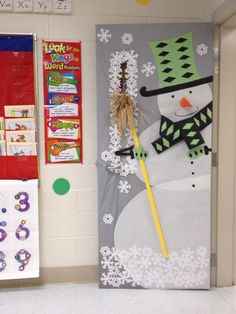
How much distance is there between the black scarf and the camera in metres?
2.58

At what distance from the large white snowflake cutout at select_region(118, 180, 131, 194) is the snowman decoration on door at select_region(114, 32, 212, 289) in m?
0.09

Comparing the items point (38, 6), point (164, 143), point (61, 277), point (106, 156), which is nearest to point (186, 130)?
point (164, 143)

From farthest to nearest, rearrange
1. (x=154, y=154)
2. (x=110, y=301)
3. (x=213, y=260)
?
(x=213, y=260), (x=154, y=154), (x=110, y=301)

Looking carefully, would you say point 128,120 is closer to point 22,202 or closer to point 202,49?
point 202,49

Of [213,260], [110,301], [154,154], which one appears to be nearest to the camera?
[110,301]

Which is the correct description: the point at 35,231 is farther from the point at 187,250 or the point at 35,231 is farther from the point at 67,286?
the point at 187,250

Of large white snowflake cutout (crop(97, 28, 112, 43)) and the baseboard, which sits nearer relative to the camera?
large white snowflake cutout (crop(97, 28, 112, 43))

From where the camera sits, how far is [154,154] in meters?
2.62

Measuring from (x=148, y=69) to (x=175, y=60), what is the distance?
0.69 ft

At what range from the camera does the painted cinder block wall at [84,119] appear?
258 centimetres

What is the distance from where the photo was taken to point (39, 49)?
258cm

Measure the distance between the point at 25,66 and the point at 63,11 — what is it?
50 centimetres

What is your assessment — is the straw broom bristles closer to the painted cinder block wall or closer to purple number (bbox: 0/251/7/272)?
the painted cinder block wall

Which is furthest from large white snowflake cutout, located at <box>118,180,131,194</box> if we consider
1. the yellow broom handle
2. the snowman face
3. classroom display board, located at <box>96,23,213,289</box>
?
the snowman face
